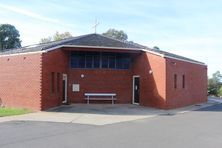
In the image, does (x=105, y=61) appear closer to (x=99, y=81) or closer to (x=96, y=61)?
(x=96, y=61)

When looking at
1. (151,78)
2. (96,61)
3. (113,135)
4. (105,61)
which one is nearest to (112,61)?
(105,61)

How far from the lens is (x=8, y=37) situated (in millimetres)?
62969

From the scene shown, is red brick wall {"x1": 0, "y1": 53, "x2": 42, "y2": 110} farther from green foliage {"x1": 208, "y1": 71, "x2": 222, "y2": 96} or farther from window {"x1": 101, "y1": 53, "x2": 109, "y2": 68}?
green foliage {"x1": 208, "y1": 71, "x2": 222, "y2": 96}

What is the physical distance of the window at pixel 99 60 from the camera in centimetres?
2931

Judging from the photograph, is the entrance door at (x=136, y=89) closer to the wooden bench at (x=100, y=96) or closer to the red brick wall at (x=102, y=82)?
the red brick wall at (x=102, y=82)

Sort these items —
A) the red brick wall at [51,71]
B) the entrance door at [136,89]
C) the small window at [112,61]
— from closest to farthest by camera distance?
1. the red brick wall at [51,71]
2. the entrance door at [136,89]
3. the small window at [112,61]

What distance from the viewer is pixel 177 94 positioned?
2852cm

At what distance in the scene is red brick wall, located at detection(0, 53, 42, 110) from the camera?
2391cm

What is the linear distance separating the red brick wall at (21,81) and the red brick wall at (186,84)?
29.0 ft

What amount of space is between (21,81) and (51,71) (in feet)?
6.52

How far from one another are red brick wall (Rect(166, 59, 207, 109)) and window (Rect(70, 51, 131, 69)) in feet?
12.8

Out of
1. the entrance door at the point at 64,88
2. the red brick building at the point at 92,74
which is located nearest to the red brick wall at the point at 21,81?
the red brick building at the point at 92,74

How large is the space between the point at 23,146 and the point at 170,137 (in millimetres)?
5078

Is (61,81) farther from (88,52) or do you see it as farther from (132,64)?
(132,64)
